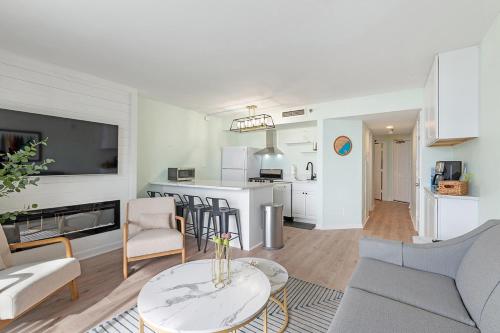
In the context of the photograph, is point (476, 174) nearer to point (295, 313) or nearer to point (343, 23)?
point (343, 23)

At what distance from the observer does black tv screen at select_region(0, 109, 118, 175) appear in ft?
8.66

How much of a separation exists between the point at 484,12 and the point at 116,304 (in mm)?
4103

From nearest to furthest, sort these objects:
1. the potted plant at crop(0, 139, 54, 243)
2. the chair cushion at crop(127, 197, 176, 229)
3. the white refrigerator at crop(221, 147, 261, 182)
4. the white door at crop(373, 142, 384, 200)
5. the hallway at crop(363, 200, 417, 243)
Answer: the potted plant at crop(0, 139, 54, 243), the chair cushion at crop(127, 197, 176, 229), the hallway at crop(363, 200, 417, 243), the white refrigerator at crop(221, 147, 261, 182), the white door at crop(373, 142, 384, 200)

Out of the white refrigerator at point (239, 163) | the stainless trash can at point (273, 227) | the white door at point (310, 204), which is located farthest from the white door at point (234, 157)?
the stainless trash can at point (273, 227)

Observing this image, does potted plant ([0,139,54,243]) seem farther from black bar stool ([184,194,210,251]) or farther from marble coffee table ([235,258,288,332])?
marble coffee table ([235,258,288,332])

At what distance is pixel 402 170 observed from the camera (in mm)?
7738

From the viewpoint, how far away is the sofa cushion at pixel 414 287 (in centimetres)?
131

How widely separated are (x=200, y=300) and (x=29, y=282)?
1.37 m

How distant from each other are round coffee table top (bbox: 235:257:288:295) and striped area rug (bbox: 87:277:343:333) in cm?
35

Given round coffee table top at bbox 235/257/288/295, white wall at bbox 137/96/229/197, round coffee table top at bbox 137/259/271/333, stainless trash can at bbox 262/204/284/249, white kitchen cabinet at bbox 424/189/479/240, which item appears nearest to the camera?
round coffee table top at bbox 137/259/271/333

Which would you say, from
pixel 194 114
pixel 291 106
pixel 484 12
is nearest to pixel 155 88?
pixel 194 114

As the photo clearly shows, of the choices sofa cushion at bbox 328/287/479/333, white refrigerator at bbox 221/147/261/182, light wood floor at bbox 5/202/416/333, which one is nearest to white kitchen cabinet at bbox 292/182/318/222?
light wood floor at bbox 5/202/416/333

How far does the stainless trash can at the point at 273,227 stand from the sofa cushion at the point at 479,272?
2237 millimetres

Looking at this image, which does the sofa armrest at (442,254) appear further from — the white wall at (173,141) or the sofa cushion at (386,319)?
the white wall at (173,141)
